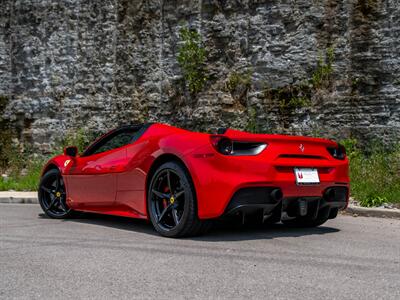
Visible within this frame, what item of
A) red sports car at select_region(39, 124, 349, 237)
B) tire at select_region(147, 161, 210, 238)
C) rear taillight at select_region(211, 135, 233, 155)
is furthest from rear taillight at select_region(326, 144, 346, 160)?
tire at select_region(147, 161, 210, 238)

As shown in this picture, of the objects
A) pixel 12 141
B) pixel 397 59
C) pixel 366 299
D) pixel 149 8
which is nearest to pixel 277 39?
pixel 397 59

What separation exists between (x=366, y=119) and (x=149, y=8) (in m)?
6.38

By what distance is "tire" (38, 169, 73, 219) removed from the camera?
7.26 meters

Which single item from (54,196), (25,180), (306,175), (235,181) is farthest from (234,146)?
(25,180)

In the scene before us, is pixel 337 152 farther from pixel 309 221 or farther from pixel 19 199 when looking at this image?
pixel 19 199

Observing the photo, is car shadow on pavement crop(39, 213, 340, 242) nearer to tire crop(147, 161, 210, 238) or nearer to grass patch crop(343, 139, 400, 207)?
tire crop(147, 161, 210, 238)

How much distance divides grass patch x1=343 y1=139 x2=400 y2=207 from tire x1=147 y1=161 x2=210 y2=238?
144 inches

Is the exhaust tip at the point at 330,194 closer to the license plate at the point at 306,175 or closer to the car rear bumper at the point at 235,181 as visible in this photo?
the license plate at the point at 306,175

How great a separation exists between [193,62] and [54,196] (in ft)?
21.6

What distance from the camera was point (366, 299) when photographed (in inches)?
127

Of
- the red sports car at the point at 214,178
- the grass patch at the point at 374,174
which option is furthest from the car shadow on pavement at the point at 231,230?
the grass patch at the point at 374,174

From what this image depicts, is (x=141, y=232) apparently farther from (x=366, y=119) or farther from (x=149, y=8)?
(x=149, y=8)

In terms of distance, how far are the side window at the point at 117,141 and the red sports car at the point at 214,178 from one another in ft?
0.05

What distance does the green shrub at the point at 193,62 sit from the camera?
Result: 13070mm
